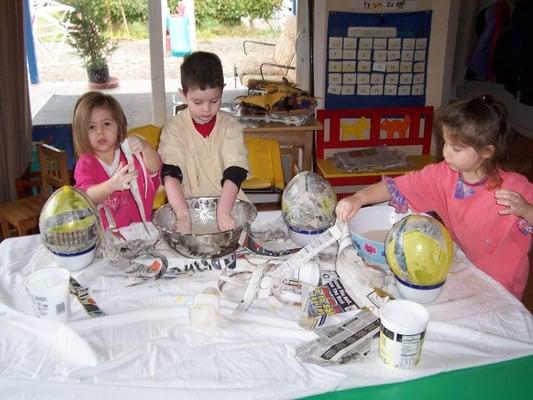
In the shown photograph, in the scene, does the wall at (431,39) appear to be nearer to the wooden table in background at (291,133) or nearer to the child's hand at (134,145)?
the wooden table in background at (291,133)

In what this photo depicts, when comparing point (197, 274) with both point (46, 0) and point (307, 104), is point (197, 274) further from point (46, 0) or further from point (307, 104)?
point (46, 0)

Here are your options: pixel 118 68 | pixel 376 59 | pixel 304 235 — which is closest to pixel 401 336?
pixel 304 235

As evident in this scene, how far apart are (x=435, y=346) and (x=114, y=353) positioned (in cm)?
64

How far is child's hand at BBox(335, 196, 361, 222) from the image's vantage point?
138cm

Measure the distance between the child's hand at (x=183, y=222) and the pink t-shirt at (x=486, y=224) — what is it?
1.97 feet

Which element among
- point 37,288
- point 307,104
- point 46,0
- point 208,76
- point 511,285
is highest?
point 46,0

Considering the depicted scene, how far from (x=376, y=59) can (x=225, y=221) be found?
2.19 meters

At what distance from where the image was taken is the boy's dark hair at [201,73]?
1507 millimetres

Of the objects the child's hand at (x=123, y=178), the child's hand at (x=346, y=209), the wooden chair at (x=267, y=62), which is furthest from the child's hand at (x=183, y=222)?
the wooden chair at (x=267, y=62)

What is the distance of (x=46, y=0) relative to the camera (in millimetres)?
3361

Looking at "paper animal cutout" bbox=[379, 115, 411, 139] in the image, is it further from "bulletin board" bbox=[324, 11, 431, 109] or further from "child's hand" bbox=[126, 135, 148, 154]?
"child's hand" bbox=[126, 135, 148, 154]

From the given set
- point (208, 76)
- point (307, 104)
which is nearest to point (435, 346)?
point (208, 76)

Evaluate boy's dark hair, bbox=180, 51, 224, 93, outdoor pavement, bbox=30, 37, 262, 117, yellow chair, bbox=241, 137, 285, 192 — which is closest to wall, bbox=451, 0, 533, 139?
outdoor pavement, bbox=30, 37, 262, 117

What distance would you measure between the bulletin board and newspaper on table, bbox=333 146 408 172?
394 mm
